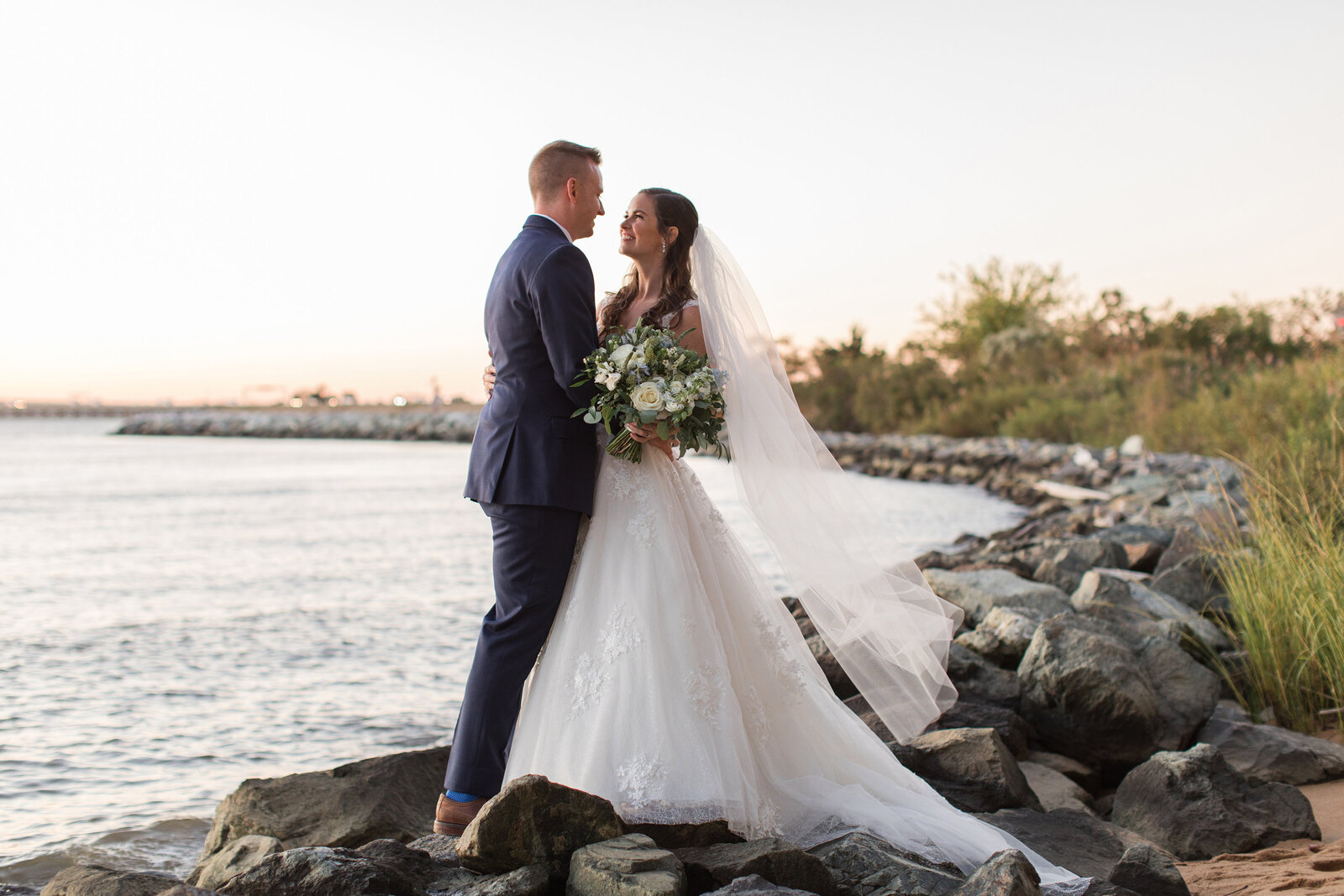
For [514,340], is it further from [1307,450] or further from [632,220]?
[1307,450]

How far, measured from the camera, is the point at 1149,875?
10.4 feet

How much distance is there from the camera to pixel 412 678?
7.87 m

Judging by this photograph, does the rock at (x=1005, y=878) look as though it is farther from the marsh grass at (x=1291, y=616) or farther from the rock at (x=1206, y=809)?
the marsh grass at (x=1291, y=616)

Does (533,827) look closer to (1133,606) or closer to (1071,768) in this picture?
(1071,768)

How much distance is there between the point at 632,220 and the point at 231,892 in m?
2.68

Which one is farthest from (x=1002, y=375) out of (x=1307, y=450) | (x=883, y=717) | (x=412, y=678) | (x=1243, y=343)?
(x=883, y=717)

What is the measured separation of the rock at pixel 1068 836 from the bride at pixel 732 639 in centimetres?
24

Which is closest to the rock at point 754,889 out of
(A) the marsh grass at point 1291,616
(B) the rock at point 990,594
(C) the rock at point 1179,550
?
(A) the marsh grass at point 1291,616

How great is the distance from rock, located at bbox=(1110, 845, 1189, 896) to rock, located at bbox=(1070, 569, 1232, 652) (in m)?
3.47

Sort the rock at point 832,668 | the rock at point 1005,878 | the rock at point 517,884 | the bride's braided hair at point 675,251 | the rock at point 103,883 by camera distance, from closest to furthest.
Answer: the rock at point 1005,878, the rock at point 517,884, the rock at point 103,883, the bride's braided hair at point 675,251, the rock at point 832,668

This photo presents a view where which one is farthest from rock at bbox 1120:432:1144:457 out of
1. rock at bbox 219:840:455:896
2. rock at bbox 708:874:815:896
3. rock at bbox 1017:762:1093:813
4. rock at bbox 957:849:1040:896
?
rock at bbox 219:840:455:896

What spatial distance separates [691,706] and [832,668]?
7.46 ft

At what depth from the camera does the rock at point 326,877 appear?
2922mm

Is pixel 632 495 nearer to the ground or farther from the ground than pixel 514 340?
nearer to the ground
